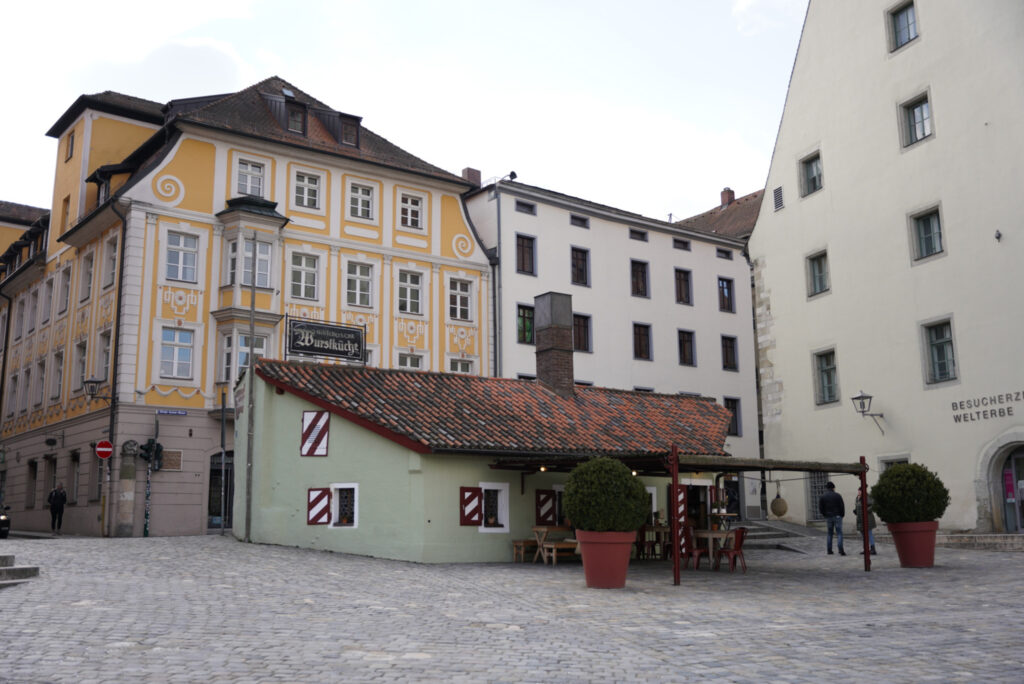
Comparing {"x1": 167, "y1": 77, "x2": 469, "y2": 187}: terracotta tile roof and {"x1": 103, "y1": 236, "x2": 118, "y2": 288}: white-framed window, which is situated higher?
{"x1": 167, "y1": 77, "x2": 469, "y2": 187}: terracotta tile roof

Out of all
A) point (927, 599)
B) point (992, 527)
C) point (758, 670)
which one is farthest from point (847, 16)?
point (758, 670)

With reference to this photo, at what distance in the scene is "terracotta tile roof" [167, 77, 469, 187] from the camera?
105ft

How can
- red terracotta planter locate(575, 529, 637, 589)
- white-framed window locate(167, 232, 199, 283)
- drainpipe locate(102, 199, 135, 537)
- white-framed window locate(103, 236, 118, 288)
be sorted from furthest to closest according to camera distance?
1. white-framed window locate(103, 236, 118, 288)
2. white-framed window locate(167, 232, 199, 283)
3. drainpipe locate(102, 199, 135, 537)
4. red terracotta planter locate(575, 529, 637, 589)

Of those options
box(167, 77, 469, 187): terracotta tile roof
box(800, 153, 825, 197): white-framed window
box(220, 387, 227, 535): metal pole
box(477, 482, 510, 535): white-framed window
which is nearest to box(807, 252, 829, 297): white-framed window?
box(800, 153, 825, 197): white-framed window

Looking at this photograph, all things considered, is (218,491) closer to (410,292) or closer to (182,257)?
(182,257)

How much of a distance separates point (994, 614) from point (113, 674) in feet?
31.7

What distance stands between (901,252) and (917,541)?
970 cm

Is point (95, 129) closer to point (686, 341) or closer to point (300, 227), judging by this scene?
point (300, 227)

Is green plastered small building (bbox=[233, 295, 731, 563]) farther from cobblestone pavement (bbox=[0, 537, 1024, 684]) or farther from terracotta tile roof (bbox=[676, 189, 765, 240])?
terracotta tile roof (bbox=[676, 189, 765, 240])

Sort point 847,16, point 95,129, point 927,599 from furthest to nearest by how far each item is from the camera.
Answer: point 95,129 → point 847,16 → point 927,599

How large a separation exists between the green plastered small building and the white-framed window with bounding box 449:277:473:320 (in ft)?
37.3

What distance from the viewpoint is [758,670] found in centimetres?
822

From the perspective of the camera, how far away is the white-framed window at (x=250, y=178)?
3197cm

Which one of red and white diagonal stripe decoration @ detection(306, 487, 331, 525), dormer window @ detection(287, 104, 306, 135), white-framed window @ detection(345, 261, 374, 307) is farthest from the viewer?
dormer window @ detection(287, 104, 306, 135)
